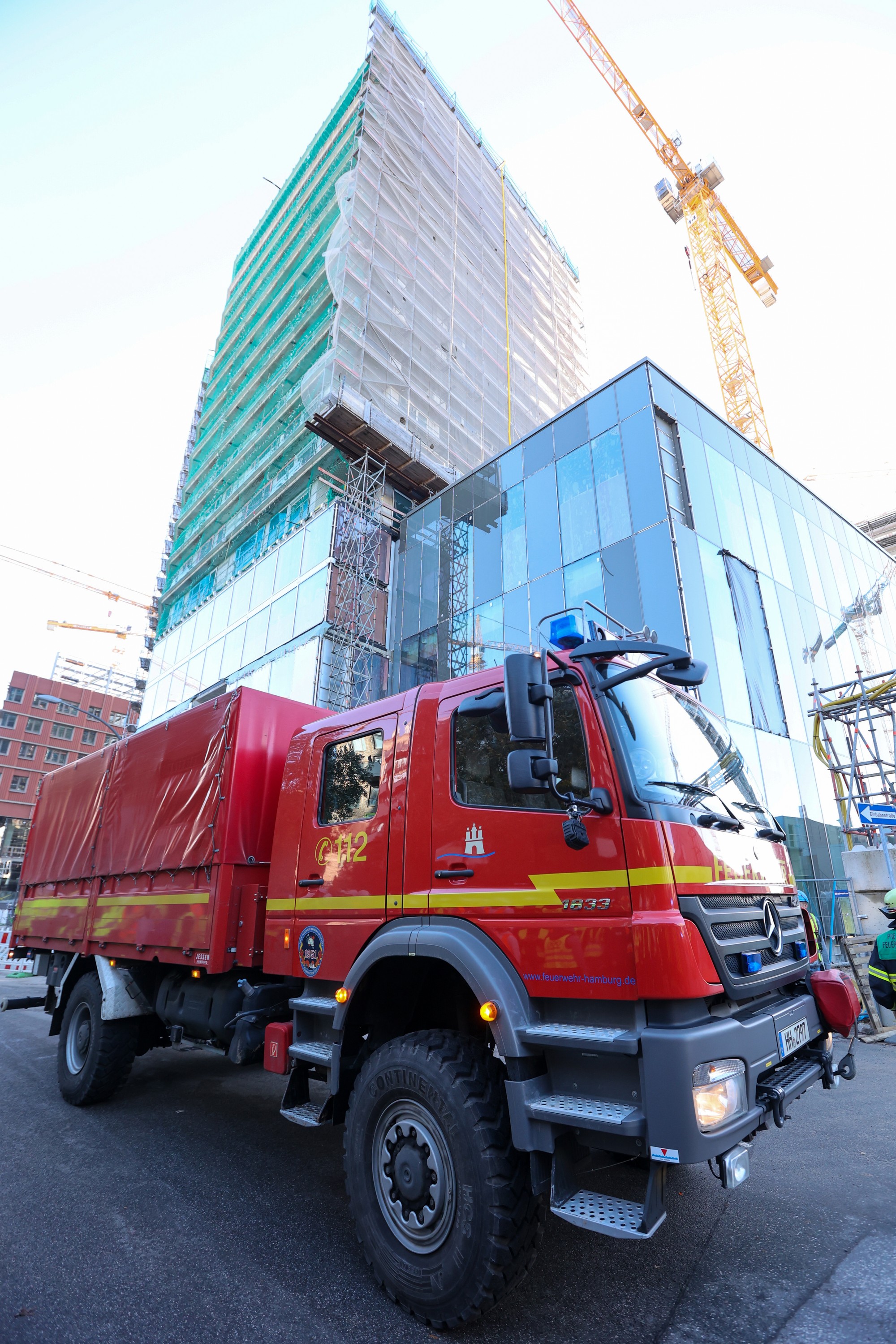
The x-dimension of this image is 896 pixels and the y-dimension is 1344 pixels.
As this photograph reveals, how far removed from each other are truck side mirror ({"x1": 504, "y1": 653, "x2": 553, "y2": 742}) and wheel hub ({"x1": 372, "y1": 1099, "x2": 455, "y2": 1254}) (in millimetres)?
1804

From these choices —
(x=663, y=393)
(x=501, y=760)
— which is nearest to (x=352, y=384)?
(x=663, y=393)

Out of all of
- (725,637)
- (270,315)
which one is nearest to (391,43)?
(270,315)

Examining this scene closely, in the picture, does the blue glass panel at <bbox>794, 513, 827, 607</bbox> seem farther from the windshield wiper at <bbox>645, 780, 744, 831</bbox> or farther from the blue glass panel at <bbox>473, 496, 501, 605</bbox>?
the windshield wiper at <bbox>645, 780, 744, 831</bbox>

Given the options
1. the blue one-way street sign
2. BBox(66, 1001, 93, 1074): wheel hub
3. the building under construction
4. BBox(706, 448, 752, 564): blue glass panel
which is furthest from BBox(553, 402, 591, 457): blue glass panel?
BBox(66, 1001, 93, 1074): wheel hub

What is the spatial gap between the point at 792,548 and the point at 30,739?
6989 centimetres

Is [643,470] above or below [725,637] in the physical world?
above

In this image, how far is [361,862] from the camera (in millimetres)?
3848

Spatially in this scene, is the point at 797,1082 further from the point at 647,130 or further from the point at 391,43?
the point at 647,130

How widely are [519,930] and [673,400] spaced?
1498 cm

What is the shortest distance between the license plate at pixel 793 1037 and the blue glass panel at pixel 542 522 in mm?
13275

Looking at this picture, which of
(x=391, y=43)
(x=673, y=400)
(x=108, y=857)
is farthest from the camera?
(x=391, y=43)

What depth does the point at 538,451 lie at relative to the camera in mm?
17312

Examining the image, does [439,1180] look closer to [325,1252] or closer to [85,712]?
[325,1252]

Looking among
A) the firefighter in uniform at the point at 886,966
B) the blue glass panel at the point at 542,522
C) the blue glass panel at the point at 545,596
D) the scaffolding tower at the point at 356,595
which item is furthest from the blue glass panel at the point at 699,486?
the scaffolding tower at the point at 356,595
